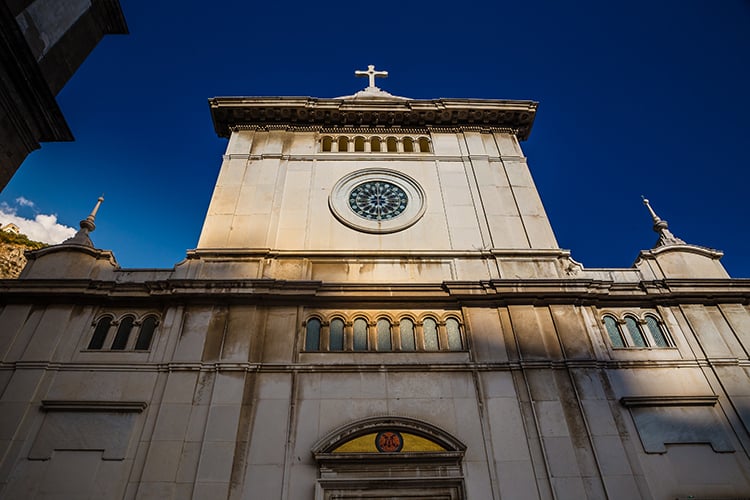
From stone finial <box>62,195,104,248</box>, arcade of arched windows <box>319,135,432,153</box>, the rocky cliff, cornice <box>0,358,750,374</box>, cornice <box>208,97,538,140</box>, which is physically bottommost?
cornice <box>0,358,750,374</box>

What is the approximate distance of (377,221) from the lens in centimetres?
1912

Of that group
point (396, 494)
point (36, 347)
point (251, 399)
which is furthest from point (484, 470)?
point (36, 347)

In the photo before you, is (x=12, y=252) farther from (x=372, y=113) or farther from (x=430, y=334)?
(x=430, y=334)

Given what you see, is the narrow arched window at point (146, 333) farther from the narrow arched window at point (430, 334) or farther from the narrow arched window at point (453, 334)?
the narrow arched window at point (453, 334)

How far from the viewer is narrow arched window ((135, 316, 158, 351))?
14.8 m

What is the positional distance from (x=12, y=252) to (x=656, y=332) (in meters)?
39.7

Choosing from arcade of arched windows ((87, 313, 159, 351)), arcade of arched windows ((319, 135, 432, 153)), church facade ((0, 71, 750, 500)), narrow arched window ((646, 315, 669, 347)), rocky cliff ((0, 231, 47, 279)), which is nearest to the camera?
church facade ((0, 71, 750, 500))

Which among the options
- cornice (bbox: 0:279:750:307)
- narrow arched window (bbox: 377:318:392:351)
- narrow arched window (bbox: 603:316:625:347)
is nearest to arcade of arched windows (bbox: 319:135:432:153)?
cornice (bbox: 0:279:750:307)

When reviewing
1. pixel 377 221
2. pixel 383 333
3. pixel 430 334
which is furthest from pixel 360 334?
pixel 377 221

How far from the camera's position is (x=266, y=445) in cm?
1281

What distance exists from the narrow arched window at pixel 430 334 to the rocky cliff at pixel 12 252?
99.7 feet

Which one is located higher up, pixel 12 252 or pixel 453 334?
pixel 12 252

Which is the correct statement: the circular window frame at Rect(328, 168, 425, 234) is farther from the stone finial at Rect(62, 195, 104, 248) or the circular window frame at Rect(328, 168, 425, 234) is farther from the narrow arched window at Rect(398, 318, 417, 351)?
the stone finial at Rect(62, 195, 104, 248)

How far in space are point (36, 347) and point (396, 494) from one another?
11.5 m
